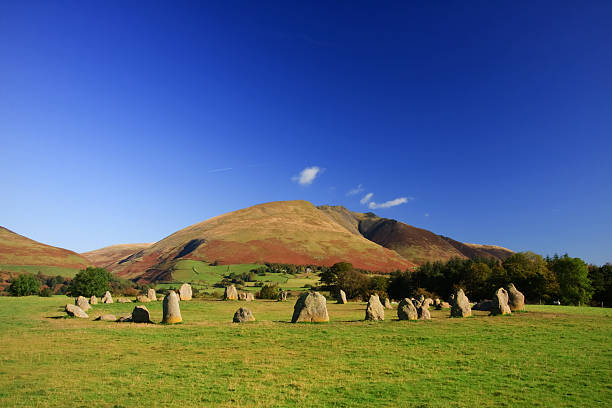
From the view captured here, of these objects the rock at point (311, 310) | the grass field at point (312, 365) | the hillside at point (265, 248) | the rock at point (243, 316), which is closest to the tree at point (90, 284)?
the grass field at point (312, 365)

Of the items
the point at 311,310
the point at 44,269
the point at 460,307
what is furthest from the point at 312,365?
the point at 44,269

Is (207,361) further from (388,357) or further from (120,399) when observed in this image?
(388,357)

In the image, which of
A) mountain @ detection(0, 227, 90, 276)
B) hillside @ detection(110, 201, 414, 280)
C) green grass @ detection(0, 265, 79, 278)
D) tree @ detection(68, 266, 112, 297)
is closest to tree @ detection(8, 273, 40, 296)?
tree @ detection(68, 266, 112, 297)

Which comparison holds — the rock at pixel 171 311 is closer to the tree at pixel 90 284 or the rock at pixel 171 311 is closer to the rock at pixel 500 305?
the rock at pixel 500 305

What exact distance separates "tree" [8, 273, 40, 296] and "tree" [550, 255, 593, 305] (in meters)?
69.5

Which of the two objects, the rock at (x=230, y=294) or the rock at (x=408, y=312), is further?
the rock at (x=230, y=294)

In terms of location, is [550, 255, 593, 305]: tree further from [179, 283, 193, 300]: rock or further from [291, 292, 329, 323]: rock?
[179, 283, 193, 300]: rock

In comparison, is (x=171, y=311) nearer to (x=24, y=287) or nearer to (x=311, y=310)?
(x=311, y=310)

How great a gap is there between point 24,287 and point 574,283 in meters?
72.0

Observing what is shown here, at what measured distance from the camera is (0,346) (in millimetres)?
15703

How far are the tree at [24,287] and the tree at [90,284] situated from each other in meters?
6.47

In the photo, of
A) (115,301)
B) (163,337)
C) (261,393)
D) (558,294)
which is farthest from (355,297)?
(261,393)

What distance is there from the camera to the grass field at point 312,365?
30.0ft

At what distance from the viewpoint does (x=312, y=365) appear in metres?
12.4
